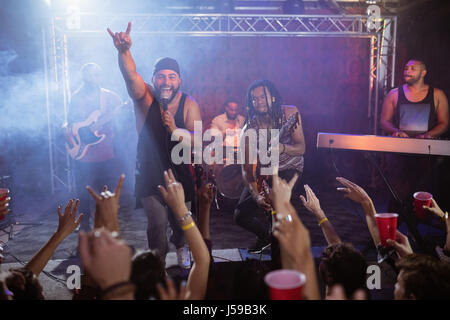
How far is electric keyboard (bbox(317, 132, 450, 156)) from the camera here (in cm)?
370

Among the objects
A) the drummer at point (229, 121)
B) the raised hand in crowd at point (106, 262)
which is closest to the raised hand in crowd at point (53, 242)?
the raised hand in crowd at point (106, 262)

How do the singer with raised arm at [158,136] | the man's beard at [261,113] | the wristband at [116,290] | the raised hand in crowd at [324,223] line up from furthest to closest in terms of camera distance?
the man's beard at [261,113]
the singer with raised arm at [158,136]
the raised hand in crowd at [324,223]
the wristband at [116,290]

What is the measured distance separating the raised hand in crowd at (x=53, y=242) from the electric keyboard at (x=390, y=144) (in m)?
2.71

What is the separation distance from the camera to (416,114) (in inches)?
194

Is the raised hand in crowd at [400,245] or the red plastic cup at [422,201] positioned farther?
the red plastic cup at [422,201]

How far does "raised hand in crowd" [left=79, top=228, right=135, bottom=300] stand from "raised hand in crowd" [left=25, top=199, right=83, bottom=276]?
1091 millimetres

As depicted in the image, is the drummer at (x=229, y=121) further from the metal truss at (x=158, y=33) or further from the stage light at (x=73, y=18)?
the stage light at (x=73, y=18)

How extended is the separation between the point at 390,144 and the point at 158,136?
231cm

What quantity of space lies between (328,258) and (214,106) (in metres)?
7.77

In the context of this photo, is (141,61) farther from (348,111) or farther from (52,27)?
(348,111)

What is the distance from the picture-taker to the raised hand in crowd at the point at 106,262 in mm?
1182

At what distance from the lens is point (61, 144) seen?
8305 mm

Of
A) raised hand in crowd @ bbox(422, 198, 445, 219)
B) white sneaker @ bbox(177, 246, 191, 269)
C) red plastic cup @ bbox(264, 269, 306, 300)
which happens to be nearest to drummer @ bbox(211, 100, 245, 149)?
white sneaker @ bbox(177, 246, 191, 269)

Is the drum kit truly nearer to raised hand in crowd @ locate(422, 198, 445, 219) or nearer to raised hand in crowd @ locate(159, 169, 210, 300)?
raised hand in crowd @ locate(422, 198, 445, 219)
